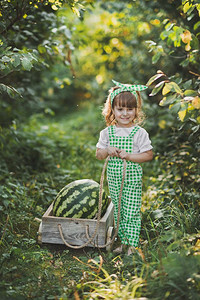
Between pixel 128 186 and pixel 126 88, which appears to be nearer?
pixel 126 88

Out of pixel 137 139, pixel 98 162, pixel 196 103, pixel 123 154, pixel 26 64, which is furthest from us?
pixel 98 162

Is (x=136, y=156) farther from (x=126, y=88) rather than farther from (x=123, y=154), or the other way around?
(x=126, y=88)

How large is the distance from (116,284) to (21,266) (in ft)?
2.72

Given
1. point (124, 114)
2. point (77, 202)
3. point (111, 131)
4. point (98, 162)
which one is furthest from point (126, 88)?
point (98, 162)

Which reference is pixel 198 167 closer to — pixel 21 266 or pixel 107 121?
pixel 107 121

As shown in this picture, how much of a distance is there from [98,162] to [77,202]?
6.93ft

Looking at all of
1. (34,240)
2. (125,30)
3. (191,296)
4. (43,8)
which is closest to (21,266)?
(34,240)

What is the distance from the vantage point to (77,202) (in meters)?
3.21

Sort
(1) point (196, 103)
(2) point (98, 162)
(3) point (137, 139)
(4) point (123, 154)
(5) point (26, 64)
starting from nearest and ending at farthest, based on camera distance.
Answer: (1) point (196, 103), (5) point (26, 64), (4) point (123, 154), (3) point (137, 139), (2) point (98, 162)

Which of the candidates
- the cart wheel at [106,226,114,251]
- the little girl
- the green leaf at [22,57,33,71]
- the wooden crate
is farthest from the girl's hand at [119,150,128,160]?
the green leaf at [22,57,33,71]

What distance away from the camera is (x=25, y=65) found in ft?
9.10

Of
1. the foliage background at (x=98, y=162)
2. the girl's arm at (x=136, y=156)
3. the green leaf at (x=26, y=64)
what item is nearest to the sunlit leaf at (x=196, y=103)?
the foliage background at (x=98, y=162)

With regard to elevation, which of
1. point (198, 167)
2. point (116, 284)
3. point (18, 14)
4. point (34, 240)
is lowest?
point (34, 240)

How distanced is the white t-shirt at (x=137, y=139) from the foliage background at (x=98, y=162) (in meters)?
0.35
